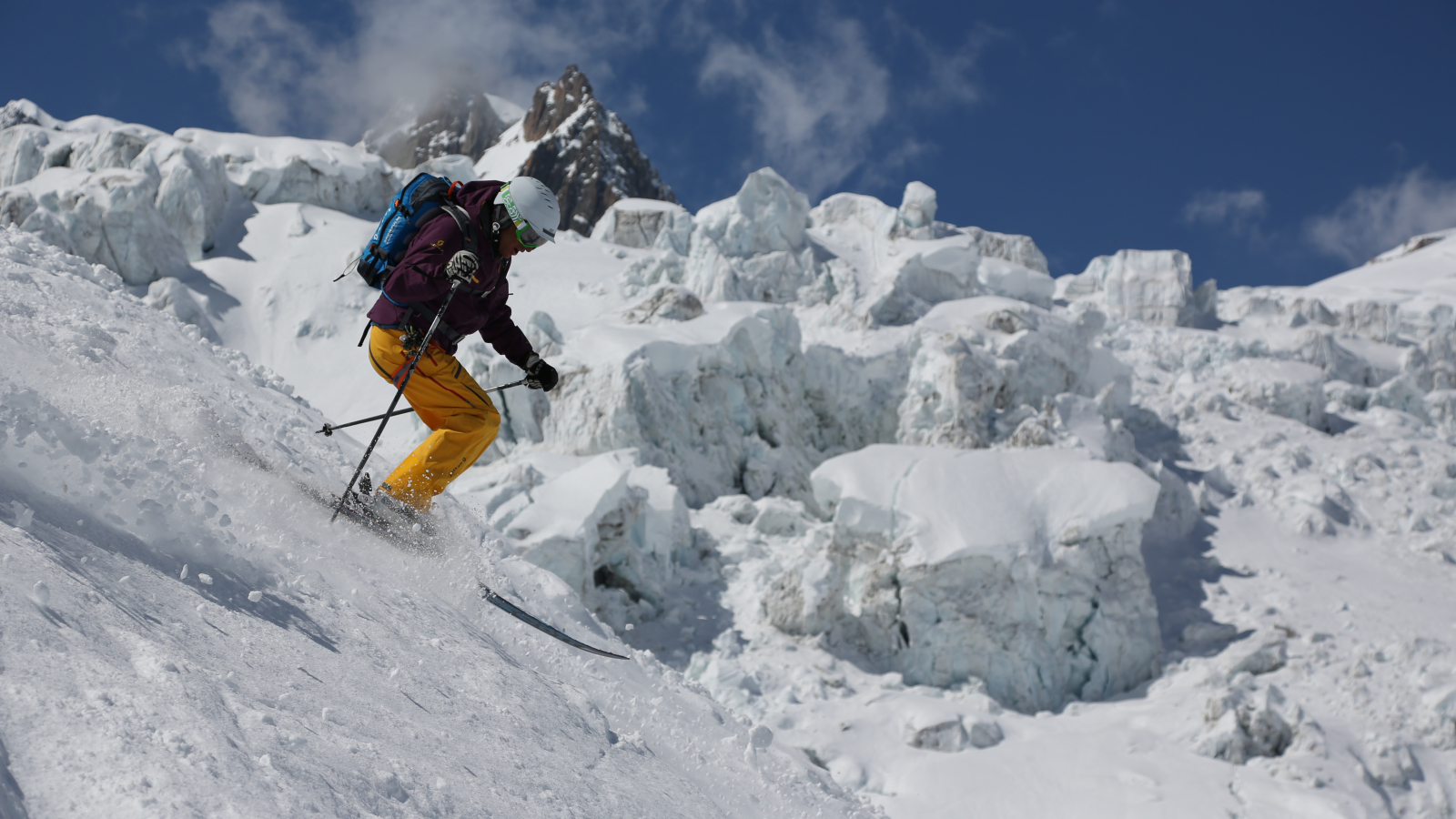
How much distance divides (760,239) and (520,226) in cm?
2435

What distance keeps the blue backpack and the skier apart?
0.17ft

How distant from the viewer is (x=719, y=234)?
28.3 meters

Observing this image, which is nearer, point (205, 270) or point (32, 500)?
point (32, 500)

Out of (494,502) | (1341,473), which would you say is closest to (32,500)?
(494,502)

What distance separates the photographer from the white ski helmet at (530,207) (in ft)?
13.5

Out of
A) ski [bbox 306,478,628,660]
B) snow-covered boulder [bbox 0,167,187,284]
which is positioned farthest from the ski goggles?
snow-covered boulder [bbox 0,167,187,284]

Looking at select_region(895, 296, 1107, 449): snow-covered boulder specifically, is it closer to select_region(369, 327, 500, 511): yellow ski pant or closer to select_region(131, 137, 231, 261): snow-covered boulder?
select_region(369, 327, 500, 511): yellow ski pant

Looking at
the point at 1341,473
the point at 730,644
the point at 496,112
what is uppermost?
the point at 496,112

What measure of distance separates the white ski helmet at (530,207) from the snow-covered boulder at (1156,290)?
114 ft

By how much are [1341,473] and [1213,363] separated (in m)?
7.55

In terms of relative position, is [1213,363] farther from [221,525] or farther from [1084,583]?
[221,525]

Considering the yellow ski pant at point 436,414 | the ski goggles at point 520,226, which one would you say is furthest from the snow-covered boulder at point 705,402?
the ski goggles at point 520,226

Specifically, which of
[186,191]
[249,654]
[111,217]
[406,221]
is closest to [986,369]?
[406,221]

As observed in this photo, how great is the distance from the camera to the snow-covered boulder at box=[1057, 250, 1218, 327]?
34.8 meters
